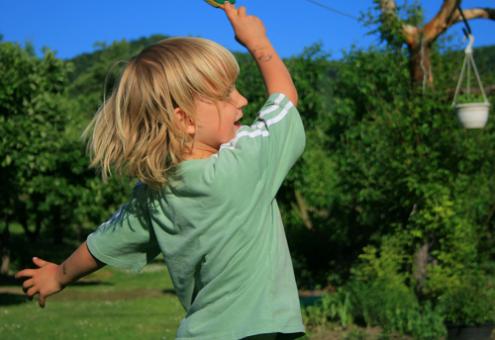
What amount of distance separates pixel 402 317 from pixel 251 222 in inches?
272

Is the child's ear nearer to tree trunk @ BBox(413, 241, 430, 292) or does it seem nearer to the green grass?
the green grass

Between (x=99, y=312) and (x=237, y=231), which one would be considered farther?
(x=99, y=312)

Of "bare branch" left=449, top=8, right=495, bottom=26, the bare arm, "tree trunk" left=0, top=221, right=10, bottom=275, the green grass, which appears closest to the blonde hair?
the bare arm

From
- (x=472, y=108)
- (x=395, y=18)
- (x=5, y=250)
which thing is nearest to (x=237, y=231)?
(x=472, y=108)

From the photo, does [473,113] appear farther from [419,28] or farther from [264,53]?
[264,53]

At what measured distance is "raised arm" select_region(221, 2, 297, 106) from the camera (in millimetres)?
1889

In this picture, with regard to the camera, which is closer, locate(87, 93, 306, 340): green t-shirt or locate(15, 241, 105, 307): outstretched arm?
locate(87, 93, 306, 340): green t-shirt

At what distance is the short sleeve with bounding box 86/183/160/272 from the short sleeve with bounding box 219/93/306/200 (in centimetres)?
30

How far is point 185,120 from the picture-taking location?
72.1 inches

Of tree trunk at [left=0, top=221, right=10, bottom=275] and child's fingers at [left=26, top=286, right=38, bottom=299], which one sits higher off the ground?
tree trunk at [left=0, top=221, right=10, bottom=275]

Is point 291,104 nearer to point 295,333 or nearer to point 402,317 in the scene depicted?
point 295,333

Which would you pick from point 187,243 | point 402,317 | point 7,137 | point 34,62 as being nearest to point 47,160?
point 7,137

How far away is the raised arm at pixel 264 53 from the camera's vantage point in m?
1.89

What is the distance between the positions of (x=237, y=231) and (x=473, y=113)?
6.16 meters
